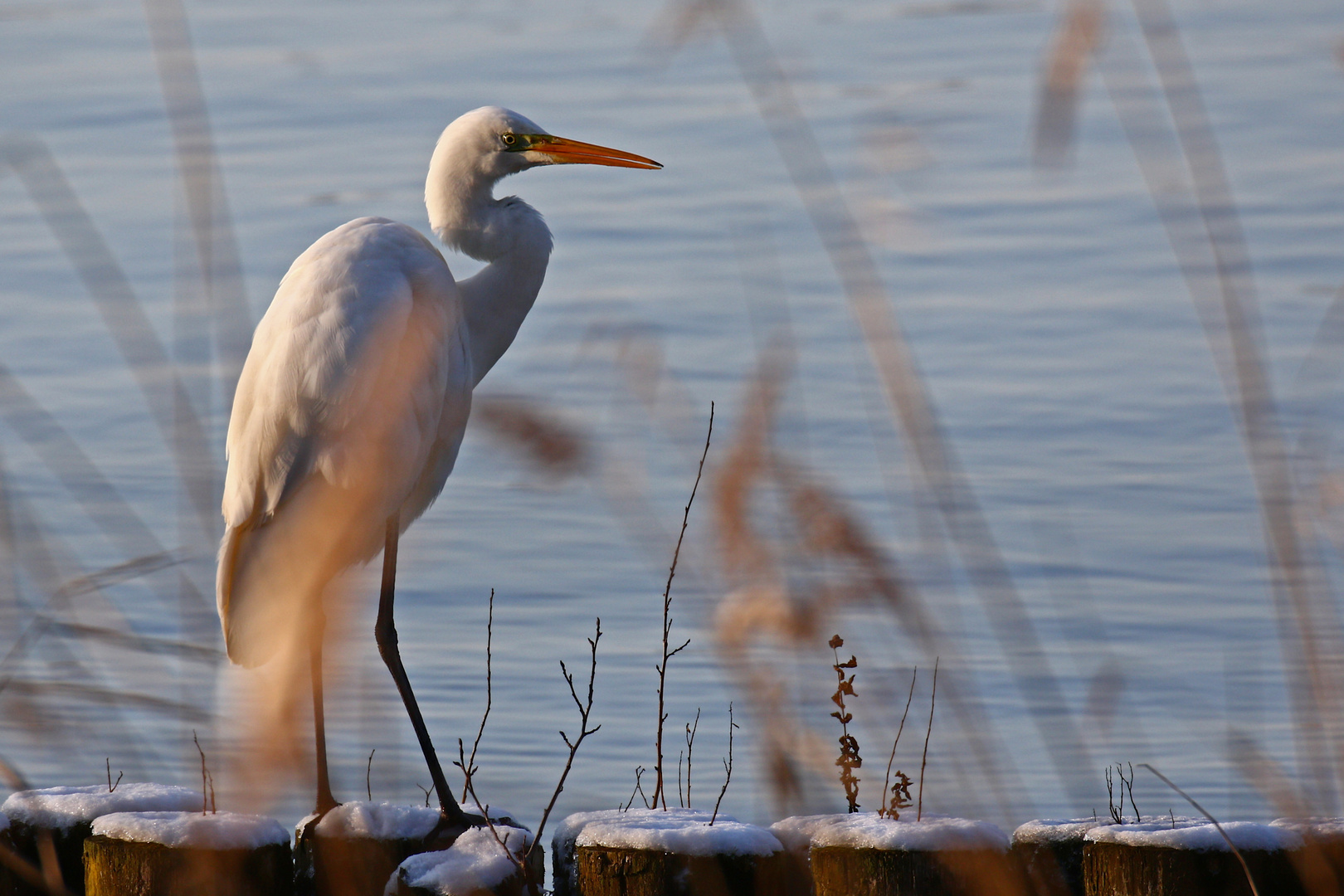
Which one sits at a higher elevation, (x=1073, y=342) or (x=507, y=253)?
(x=1073, y=342)

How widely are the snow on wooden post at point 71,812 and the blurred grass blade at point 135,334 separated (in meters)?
0.87

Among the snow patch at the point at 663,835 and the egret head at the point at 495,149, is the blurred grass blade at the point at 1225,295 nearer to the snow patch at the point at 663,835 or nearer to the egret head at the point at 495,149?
the snow patch at the point at 663,835

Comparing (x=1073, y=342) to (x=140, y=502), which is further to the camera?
(x=1073, y=342)

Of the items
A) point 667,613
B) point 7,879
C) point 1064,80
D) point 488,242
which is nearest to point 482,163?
point 488,242

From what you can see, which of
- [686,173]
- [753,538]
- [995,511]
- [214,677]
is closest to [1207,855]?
[753,538]

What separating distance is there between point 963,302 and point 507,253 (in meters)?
6.58

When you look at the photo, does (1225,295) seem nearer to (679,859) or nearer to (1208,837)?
(1208,837)

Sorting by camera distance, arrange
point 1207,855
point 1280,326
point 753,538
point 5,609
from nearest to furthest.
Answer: point 753,538 → point 5,609 → point 1207,855 → point 1280,326

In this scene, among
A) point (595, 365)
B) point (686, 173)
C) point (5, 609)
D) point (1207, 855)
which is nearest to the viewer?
point (5, 609)

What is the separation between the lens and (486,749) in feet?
17.7

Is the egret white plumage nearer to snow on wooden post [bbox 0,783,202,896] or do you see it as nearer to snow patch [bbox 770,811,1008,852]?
snow on wooden post [bbox 0,783,202,896]

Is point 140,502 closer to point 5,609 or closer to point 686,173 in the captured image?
point 5,609

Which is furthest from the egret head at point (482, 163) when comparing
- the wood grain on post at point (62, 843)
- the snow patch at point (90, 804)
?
the wood grain on post at point (62, 843)

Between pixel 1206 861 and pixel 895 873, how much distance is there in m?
0.48
